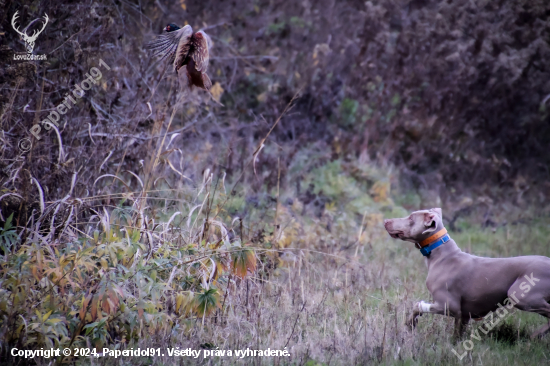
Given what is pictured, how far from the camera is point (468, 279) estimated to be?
13.5 ft

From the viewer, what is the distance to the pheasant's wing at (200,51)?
14.0ft

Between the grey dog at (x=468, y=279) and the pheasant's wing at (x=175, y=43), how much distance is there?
2.26 metres

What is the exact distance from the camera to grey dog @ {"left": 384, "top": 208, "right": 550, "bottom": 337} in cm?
385

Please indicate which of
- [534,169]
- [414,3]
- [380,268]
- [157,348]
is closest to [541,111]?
[534,169]

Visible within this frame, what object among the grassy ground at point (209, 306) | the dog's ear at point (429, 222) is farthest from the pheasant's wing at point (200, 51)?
A: the dog's ear at point (429, 222)

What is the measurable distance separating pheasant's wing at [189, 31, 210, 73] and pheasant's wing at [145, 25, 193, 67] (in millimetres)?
57

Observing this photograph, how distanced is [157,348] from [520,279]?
267cm

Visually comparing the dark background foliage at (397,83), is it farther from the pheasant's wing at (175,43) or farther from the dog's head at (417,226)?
the dog's head at (417,226)

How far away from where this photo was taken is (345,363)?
357 cm

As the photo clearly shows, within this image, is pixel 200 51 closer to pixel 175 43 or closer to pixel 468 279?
pixel 175 43

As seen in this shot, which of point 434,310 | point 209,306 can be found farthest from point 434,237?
point 209,306

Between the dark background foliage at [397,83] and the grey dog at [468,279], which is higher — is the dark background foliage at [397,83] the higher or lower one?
the higher one

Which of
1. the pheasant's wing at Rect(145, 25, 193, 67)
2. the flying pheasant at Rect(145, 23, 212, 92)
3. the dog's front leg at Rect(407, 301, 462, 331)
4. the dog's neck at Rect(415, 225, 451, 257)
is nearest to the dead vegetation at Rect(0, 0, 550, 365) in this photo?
the dog's front leg at Rect(407, 301, 462, 331)

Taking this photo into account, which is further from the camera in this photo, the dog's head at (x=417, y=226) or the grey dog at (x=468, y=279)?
the dog's head at (x=417, y=226)
